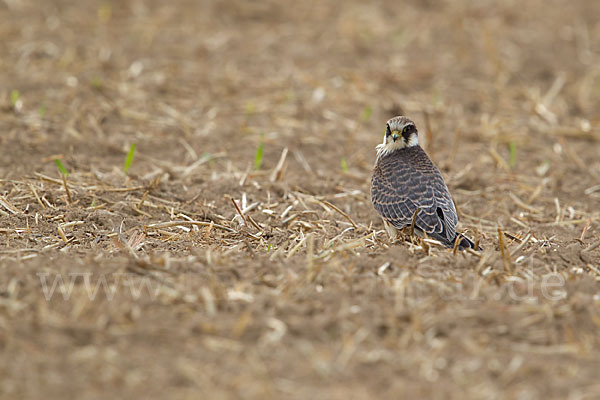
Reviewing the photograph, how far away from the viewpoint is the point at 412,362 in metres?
3.88

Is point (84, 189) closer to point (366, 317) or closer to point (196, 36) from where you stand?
point (366, 317)

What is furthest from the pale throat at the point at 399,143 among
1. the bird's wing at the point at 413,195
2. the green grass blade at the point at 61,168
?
the green grass blade at the point at 61,168

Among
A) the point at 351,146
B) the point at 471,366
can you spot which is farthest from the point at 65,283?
the point at 351,146

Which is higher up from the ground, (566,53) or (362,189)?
(566,53)

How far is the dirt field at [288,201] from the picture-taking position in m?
3.86

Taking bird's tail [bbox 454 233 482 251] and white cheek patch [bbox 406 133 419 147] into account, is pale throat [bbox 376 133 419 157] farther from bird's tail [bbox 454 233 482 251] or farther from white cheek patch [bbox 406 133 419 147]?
bird's tail [bbox 454 233 482 251]

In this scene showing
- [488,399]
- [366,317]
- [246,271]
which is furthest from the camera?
[246,271]

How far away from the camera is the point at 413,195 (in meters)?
5.97

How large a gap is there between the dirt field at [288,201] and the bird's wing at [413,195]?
0.22 metres

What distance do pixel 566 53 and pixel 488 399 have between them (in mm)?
8610

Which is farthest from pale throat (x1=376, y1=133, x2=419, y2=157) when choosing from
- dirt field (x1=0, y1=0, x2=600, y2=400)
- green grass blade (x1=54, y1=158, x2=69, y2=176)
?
green grass blade (x1=54, y1=158, x2=69, y2=176)

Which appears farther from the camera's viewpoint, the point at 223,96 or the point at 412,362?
the point at 223,96

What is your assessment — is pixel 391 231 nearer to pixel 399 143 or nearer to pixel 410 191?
pixel 410 191

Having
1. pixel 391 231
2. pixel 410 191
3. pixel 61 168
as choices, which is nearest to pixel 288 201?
pixel 391 231
